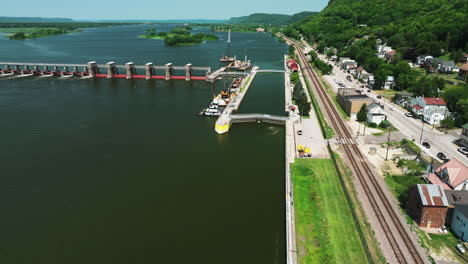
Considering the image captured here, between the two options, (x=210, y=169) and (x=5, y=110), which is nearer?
(x=210, y=169)

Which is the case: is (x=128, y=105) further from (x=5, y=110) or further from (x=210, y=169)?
(x=210, y=169)

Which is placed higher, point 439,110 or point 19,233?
point 439,110

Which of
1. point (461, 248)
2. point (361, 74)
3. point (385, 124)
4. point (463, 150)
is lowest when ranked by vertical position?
point (461, 248)

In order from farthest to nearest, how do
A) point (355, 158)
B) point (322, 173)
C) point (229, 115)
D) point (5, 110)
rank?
1. point (5, 110)
2. point (229, 115)
3. point (355, 158)
4. point (322, 173)

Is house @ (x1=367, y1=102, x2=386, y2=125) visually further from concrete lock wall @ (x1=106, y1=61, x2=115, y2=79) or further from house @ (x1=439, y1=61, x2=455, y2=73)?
concrete lock wall @ (x1=106, y1=61, x2=115, y2=79)

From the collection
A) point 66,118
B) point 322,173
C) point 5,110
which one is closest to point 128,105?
point 66,118

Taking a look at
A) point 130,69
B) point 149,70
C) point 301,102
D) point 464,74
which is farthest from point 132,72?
point 464,74

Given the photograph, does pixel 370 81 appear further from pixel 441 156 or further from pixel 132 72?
pixel 132 72
